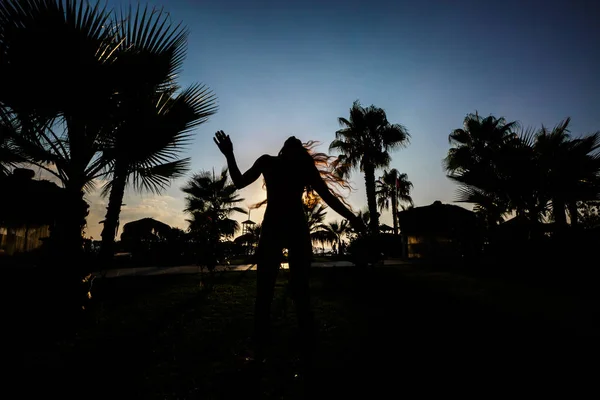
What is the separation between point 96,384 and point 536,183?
35.4 ft

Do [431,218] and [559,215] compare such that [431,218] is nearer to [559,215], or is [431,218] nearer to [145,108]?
[559,215]

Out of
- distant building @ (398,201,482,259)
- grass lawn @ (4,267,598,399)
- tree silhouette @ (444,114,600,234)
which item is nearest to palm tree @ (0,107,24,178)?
grass lawn @ (4,267,598,399)

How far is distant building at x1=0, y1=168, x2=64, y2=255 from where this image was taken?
749 centimetres

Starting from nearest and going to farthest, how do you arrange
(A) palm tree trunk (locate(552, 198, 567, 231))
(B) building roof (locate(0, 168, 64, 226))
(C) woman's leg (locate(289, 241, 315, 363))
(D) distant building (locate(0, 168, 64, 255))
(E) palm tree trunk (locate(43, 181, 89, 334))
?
(C) woman's leg (locate(289, 241, 315, 363))
(E) palm tree trunk (locate(43, 181, 89, 334))
(B) building roof (locate(0, 168, 64, 226))
(D) distant building (locate(0, 168, 64, 255))
(A) palm tree trunk (locate(552, 198, 567, 231))

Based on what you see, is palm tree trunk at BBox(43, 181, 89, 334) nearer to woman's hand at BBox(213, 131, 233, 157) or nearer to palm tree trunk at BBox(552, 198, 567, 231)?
woman's hand at BBox(213, 131, 233, 157)

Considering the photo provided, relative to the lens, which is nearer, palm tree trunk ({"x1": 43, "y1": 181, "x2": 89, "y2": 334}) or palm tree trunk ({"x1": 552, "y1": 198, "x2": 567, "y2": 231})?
palm tree trunk ({"x1": 43, "y1": 181, "x2": 89, "y2": 334})

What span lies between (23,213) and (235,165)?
10.7m

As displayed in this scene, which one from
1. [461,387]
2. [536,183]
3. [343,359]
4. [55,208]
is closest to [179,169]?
[55,208]

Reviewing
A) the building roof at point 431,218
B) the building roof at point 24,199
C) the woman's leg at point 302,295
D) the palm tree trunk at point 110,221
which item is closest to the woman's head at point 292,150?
the woman's leg at point 302,295

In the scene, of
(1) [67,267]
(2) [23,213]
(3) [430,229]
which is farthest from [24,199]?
(3) [430,229]

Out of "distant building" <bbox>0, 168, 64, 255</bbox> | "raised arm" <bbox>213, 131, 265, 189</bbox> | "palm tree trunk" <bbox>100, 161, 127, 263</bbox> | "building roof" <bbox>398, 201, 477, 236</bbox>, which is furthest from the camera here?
"building roof" <bbox>398, 201, 477, 236</bbox>

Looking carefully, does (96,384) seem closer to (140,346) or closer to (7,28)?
(140,346)

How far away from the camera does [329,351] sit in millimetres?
2457

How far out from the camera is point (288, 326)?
3.44m
